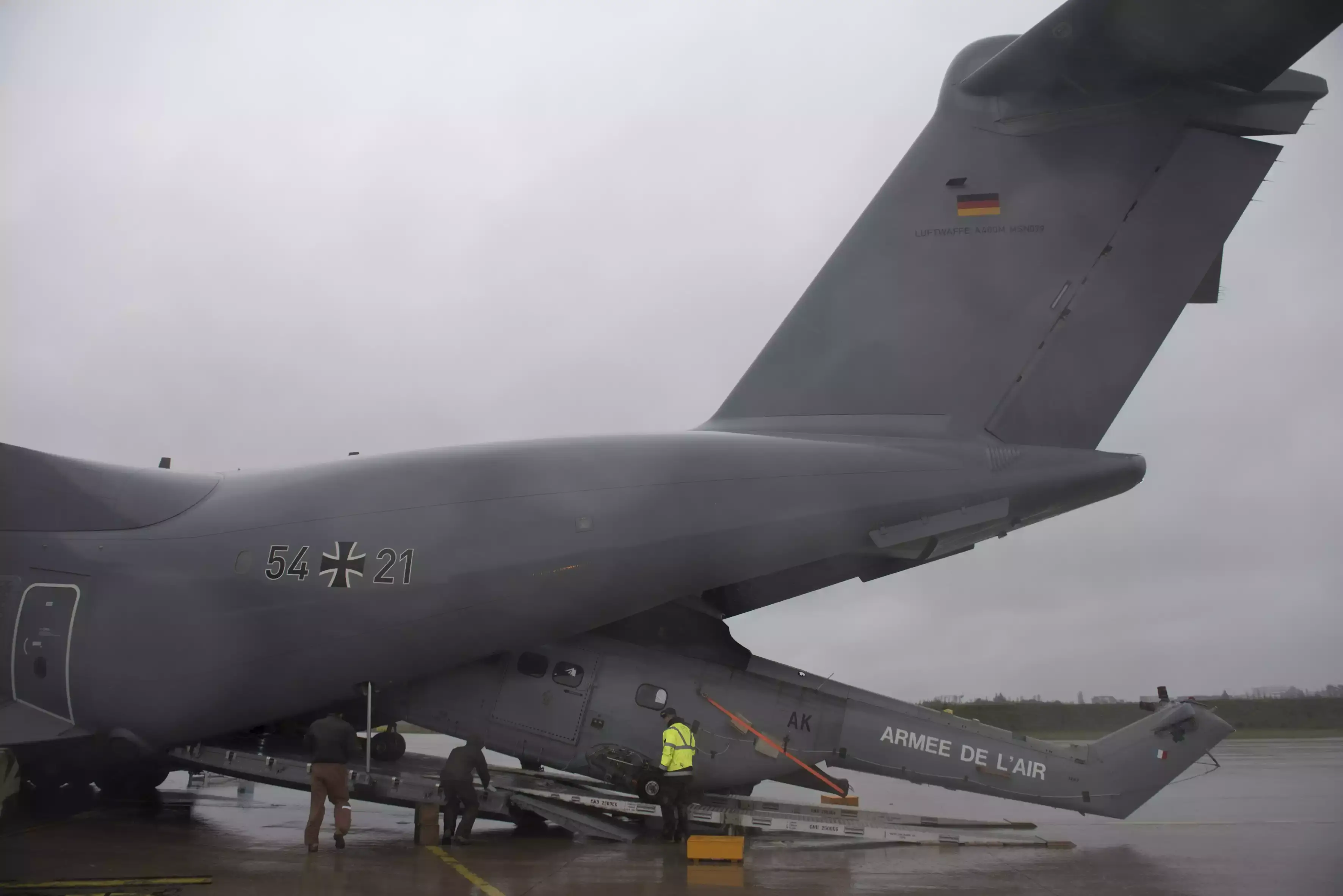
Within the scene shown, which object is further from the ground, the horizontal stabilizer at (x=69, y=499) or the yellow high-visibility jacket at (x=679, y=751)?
the horizontal stabilizer at (x=69, y=499)

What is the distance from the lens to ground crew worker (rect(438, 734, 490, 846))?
8977mm

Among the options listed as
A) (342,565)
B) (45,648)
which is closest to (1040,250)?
(342,565)

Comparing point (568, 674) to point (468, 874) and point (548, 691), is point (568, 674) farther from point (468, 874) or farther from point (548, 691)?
point (468, 874)

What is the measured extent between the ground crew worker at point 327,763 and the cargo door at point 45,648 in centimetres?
244

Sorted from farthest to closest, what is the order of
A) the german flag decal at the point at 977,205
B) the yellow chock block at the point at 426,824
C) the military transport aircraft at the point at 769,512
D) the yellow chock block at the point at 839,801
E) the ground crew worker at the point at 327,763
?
the yellow chock block at the point at 839,801 < the german flag decal at the point at 977,205 < the yellow chock block at the point at 426,824 < the military transport aircraft at the point at 769,512 < the ground crew worker at the point at 327,763

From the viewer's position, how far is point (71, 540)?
9211 millimetres

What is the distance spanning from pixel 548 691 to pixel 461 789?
1.20m

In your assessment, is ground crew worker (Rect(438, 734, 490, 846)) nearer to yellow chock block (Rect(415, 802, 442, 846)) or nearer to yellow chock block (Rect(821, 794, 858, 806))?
yellow chock block (Rect(415, 802, 442, 846))

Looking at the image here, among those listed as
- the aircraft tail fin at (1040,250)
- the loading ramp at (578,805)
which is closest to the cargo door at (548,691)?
the loading ramp at (578,805)

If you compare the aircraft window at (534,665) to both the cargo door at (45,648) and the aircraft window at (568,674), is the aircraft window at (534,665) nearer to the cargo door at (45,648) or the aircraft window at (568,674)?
the aircraft window at (568,674)

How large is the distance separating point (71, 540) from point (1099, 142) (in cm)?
1054

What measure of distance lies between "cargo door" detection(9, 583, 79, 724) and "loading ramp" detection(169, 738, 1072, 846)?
4.20 ft

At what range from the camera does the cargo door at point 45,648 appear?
29.2 feet

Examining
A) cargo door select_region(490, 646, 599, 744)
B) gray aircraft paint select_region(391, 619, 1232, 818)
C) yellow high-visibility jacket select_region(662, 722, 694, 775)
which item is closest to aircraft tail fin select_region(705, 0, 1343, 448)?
gray aircraft paint select_region(391, 619, 1232, 818)
